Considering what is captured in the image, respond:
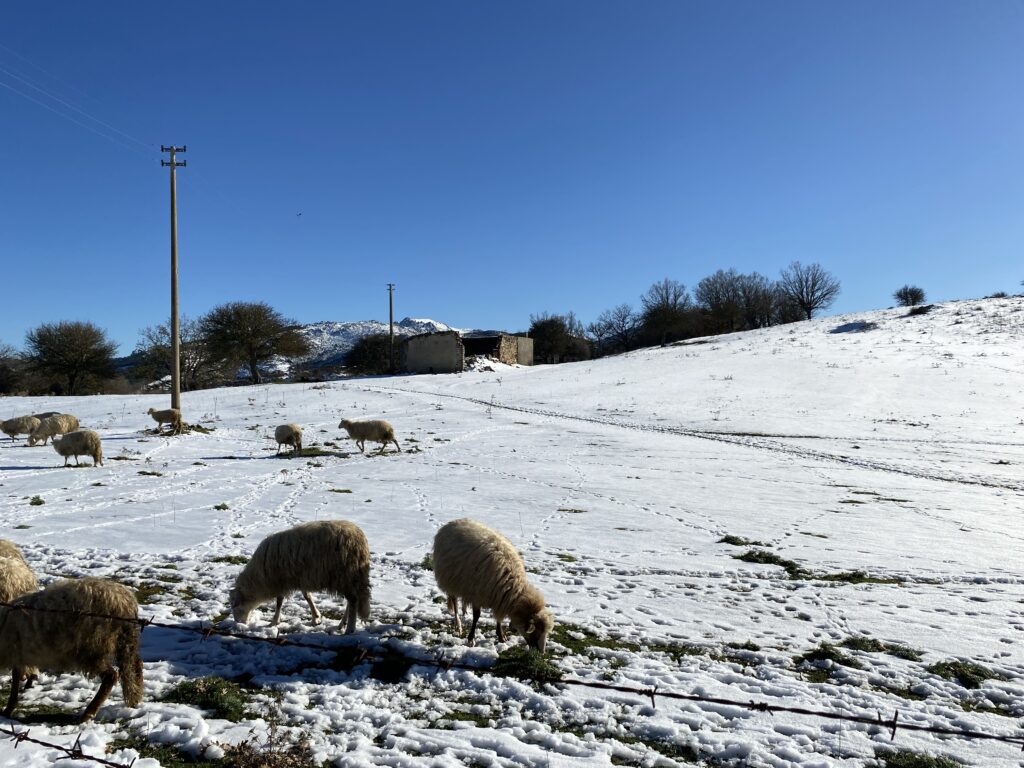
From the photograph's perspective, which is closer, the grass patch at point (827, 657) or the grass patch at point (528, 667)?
the grass patch at point (528, 667)

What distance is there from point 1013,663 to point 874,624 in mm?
1478

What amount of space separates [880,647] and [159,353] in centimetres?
6399

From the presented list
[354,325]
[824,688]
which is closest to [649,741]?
[824,688]

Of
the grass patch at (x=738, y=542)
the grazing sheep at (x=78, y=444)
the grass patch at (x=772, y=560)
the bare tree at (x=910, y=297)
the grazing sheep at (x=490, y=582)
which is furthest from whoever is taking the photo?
the bare tree at (x=910, y=297)

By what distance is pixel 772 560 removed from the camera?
1087 centimetres

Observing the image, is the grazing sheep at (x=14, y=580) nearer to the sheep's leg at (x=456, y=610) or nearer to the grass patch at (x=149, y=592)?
the grass patch at (x=149, y=592)

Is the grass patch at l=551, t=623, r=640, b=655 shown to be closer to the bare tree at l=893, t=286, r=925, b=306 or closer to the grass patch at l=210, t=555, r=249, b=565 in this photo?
the grass patch at l=210, t=555, r=249, b=565

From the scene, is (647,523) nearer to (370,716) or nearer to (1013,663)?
(1013,663)

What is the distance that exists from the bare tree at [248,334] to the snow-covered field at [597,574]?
30030 millimetres

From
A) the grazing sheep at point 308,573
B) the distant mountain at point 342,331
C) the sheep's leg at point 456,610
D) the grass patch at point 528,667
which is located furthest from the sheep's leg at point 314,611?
the distant mountain at point 342,331

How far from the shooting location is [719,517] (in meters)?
14.4

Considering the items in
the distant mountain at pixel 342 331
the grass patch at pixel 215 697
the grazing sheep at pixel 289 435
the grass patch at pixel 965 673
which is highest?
the distant mountain at pixel 342 331

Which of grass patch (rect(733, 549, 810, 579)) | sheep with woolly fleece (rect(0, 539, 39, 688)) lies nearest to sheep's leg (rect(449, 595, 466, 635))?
sheep with woolly fleece (rect(0, 539, 39, 688))

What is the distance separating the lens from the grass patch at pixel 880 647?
7.04 metres
